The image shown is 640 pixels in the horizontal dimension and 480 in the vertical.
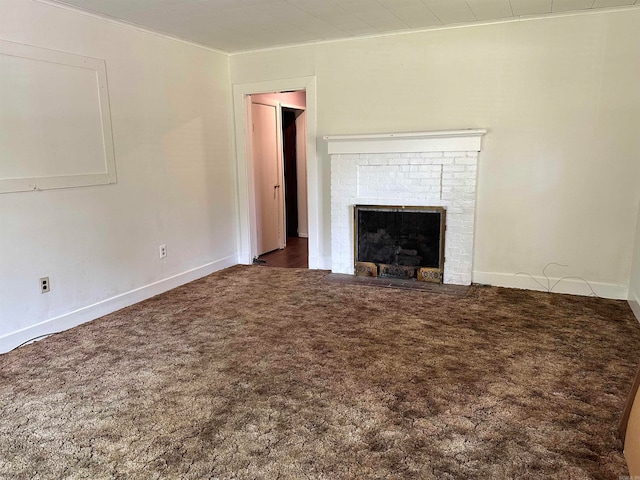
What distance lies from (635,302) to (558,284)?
637 millimetres

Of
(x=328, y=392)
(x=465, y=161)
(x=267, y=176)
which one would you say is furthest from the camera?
(x=267, y=176)

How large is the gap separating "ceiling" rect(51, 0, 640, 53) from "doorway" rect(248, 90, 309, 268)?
1.42 metres

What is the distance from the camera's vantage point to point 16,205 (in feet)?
10.1

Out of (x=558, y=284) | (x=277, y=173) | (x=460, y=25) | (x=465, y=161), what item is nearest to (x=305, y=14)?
(x=460, y=25)

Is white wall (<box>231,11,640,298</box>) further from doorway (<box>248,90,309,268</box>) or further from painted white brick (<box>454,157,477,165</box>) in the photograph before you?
doorway (<box>248,90,309,268</box>)

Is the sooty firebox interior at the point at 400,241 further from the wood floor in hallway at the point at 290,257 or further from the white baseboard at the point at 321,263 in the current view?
the wood floor in hallway at the point at 290,257

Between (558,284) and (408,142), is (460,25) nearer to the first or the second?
(408,142)

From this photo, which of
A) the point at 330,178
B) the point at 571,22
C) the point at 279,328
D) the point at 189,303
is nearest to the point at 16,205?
the point at 189,303

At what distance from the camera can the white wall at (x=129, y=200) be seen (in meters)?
3.14

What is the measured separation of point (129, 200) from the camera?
3934mm

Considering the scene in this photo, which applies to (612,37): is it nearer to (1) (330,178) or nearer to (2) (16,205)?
(1) (330,178)

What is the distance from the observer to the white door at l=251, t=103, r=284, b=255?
5699mm

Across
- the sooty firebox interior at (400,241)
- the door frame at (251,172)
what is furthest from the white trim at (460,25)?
the sooty firebox interior at (400,241)

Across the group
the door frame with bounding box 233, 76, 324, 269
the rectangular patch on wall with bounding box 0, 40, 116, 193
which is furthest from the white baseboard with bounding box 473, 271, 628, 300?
the rectangular patch on wall with bounding box 0, 40, 116, 193
